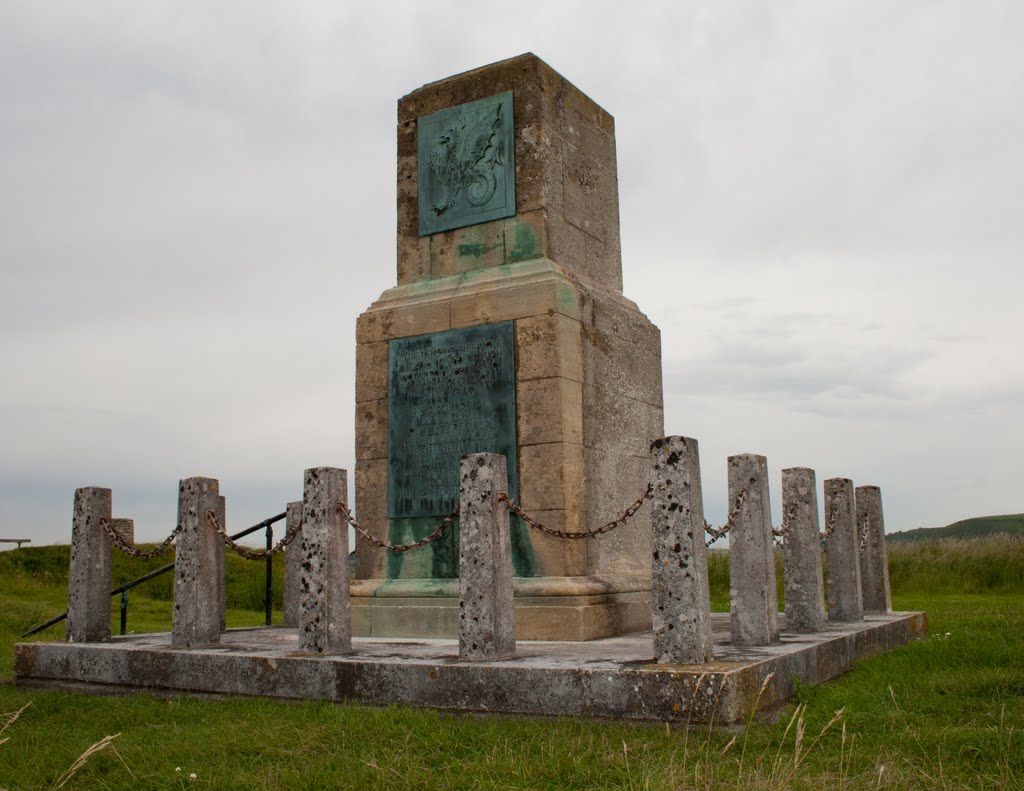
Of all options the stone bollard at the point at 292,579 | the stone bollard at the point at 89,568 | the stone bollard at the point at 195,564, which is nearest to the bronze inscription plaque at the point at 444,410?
the stone bollard at the point at 292,579

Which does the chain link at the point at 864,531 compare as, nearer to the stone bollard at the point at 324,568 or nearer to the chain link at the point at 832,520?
the chain link at the point at 832,520

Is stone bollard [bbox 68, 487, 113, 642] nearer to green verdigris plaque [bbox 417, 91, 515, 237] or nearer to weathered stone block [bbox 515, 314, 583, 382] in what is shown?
weathered stone block [bbox 515, 314, 583, 382]

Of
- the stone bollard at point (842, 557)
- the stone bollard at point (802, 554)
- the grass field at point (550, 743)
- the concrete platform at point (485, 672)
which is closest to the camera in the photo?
the grass field at point (550, 743)

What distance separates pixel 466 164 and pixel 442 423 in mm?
2674

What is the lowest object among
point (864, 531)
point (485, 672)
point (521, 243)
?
point (485, 672)

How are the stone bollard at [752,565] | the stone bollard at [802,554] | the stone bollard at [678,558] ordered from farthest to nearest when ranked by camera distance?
the stone bollard at [802,554], the stone bollard at [752,565], the stone bollard at [678,558]

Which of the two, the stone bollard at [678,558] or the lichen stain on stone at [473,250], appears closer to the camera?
the stone bollard at [678,558]

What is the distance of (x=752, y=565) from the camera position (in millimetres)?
7258

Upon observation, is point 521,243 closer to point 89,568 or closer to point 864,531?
point 864,531

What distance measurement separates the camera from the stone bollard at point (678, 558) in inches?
240

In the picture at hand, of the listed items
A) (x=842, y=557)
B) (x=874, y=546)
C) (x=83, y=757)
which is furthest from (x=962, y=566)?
(x=83, y=757)

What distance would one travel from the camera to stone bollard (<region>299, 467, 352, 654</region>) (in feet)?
24.2

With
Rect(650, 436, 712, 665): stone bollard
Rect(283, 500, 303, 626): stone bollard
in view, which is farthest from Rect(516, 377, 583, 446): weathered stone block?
Rect(283, 500, 303, 626): stone bollard

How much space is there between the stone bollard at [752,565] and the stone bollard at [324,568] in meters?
2.84
